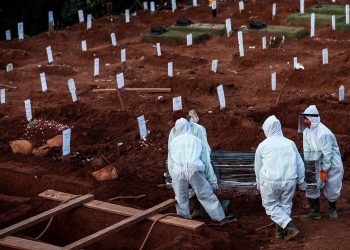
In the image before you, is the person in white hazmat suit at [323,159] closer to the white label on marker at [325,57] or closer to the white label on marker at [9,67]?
the white label on marker at [325,57]

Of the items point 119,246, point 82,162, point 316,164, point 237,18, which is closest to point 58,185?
point 82,162

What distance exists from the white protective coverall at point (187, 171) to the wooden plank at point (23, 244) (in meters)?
1.81

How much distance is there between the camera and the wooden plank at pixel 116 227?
885cm

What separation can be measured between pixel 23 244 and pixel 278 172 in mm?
3103

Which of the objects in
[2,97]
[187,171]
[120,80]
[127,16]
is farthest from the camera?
[127,16]

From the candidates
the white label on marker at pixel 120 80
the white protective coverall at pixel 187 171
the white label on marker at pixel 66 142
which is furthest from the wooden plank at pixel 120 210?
the white label on marker at pixel 120 80

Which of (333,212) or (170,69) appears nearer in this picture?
(333,212)

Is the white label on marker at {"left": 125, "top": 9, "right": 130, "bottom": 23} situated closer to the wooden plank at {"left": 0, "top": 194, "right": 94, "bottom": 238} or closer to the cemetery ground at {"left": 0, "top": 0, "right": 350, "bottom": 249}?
the cemetery ground at {"left": 0, "top": 0, "right": 350, "bottom": 249}

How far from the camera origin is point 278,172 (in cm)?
915

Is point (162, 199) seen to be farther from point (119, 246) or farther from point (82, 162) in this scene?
point (82, 162)

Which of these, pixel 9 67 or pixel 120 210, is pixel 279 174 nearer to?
pixel 120 210

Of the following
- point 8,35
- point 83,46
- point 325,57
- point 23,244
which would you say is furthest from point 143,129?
point 8,35

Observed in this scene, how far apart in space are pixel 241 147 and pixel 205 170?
359 cm

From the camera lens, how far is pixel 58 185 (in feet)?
38.4
